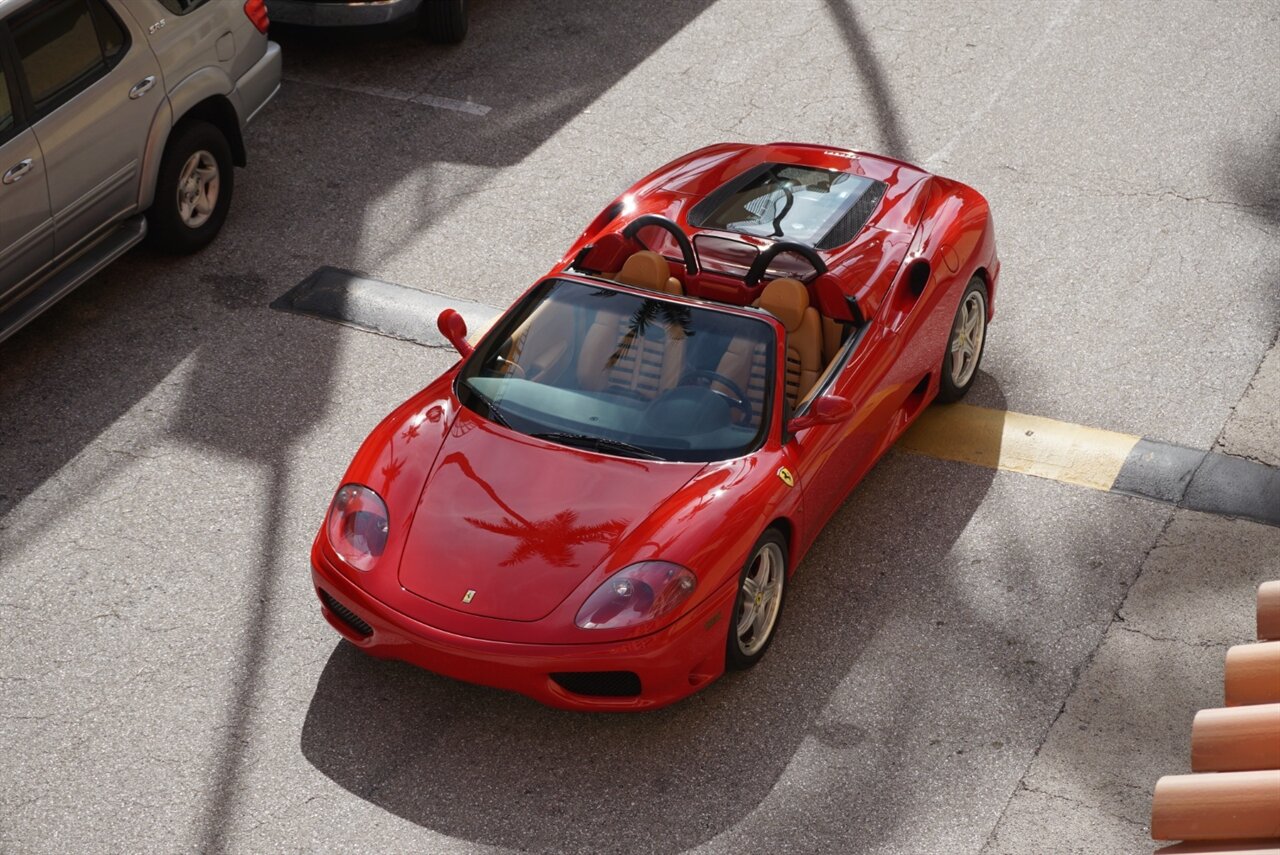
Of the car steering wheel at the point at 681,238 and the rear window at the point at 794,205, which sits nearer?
the car steering wheel at the point at 681,238

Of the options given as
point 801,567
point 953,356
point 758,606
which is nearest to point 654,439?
point 758,606

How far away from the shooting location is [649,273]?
6543 millimetres

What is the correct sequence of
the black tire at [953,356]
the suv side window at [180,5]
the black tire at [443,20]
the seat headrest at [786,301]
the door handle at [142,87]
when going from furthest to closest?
the black tire at [443,20]
the suv side window at [180,5]
the door handle at [142,87]
the black tire at [953,356]
the seat headrest at [786,301]

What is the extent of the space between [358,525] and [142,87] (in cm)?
346

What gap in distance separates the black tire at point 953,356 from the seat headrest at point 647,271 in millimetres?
1433

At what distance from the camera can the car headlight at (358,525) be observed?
5.65 metres

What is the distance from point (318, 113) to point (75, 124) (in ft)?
9.27

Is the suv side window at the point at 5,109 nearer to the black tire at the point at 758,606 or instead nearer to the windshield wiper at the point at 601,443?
the windshield wiper at the point at 601,443

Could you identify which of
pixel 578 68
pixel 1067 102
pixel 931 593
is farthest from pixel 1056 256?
pixel 578 68

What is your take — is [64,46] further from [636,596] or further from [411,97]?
[636,596]

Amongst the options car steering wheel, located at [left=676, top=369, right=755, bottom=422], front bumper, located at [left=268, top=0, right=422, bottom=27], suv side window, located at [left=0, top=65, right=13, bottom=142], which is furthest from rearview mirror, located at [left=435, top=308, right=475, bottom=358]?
front bumper, located at [left=268, top=0, right=422, bottom=27]

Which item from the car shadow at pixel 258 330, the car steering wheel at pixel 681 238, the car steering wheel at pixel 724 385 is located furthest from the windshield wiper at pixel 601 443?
the car shadow at pixel 258 330

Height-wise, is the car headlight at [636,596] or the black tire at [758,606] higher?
the car headlight at [636,596]

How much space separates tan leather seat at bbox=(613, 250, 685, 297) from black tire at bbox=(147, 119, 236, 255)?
3120 millimetres
